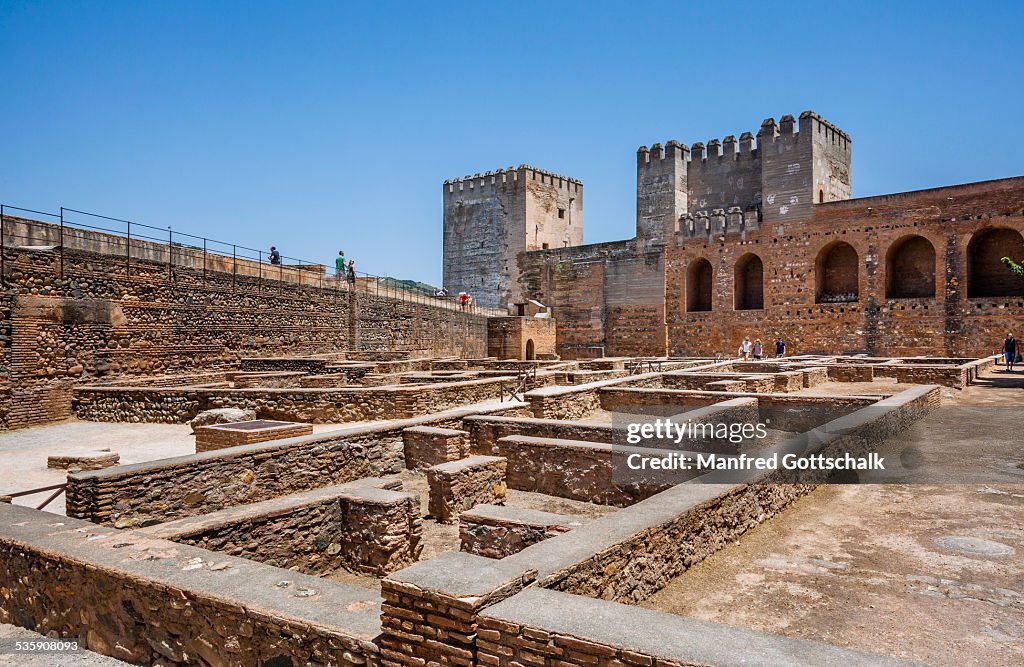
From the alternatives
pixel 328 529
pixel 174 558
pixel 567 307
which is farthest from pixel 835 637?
pixel 567 307

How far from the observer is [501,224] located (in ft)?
115

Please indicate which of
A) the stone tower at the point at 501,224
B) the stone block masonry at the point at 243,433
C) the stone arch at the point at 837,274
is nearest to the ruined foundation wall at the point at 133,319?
the stone block masonry at the point at 243,433

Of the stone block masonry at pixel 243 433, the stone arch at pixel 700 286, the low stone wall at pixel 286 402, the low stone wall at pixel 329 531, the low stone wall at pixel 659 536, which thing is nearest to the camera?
the low stone wall at pixel 659 536

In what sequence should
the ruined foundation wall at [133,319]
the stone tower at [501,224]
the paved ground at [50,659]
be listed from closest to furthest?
1. the paved ground at [50,659]
2. the ruined foundation wall at [133,319]
3. the stone tower at [501,224]

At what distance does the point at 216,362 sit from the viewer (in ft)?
55.1

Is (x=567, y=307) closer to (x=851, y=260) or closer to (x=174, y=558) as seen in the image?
(x=851, y=260)

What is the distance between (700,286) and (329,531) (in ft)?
84.1

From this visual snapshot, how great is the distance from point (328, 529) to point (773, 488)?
3586mm

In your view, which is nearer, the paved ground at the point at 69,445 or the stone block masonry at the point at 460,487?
the stone block masonry at the point at 460,487

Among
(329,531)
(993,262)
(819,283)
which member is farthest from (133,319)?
(993,262)

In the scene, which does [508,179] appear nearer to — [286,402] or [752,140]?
[752,140]

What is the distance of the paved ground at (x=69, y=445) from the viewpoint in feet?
24.1

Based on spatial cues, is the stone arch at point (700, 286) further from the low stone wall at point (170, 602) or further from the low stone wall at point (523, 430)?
the low stone wall at point (170, 602)

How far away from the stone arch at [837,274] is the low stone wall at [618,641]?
80.7 feet
